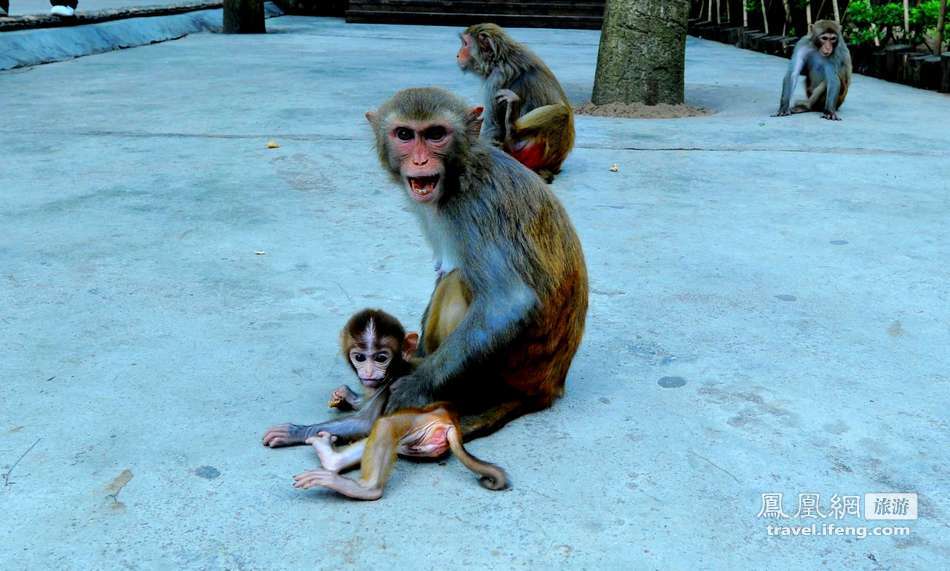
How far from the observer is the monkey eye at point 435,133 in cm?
290

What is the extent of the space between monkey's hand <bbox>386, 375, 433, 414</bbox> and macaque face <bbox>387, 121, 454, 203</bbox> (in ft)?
1.67

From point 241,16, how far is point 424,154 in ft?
46.8

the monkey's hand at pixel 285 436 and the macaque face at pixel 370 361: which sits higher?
the macaque face at pixel 370 361

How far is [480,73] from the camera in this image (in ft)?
21.9

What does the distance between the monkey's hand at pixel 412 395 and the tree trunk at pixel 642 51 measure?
675 cm

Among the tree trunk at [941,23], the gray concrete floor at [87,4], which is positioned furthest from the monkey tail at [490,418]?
the gray concrete floor at [87,4]

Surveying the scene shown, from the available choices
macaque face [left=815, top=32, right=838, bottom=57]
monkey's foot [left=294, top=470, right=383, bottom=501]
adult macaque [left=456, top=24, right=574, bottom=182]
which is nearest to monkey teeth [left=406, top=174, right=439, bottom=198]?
monkey's foot [left=294, top=470, right=383, bottom=501]

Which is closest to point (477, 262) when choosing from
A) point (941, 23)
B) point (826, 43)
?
point (826, 43)

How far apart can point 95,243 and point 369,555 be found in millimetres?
3018

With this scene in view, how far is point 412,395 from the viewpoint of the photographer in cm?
291

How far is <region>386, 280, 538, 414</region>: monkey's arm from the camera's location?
2.85 meters

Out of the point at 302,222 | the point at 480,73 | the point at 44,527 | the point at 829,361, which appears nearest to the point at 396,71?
the point at 480,73

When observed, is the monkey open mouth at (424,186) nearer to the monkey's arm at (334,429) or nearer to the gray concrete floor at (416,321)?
the monkey's arm at (334,429)

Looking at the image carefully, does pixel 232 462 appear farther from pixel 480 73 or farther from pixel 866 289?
pixel 480 73
